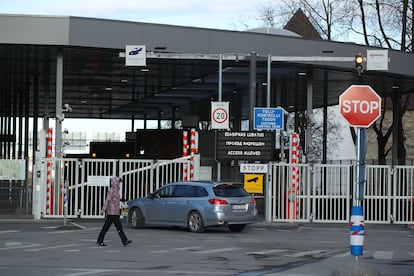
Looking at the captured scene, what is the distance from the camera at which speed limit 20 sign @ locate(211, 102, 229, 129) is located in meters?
28.9

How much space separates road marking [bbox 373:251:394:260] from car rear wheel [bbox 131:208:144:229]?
29.1 ft

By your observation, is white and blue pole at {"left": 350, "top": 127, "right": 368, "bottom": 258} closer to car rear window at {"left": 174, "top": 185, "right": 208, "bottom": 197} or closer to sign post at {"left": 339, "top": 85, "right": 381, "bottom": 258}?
sign post at {"left": 339, "top": 85, "right": 381, "bottom": 258}

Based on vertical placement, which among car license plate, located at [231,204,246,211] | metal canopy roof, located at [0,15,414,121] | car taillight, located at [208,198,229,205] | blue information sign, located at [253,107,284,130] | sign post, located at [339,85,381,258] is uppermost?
metal canopy roof, located at [0,15,414,121]

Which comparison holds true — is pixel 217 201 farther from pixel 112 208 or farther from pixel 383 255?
pixel 383 255

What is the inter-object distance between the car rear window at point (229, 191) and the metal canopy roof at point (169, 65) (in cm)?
556

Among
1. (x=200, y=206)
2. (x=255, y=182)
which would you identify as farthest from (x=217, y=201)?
(x=255, y=182)

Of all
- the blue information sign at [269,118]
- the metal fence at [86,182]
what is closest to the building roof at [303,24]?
the blue information sign at [269,118]

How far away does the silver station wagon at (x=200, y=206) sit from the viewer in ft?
79.0

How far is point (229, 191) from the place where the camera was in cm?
2456

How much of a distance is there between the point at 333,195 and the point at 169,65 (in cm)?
875

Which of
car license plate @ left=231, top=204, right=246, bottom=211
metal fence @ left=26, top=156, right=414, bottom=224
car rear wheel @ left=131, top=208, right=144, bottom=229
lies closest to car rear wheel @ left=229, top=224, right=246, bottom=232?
car license plate @ left=231, top=204, right=246, bottom=211

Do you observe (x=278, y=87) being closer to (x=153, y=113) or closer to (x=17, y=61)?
(x=17, y=61)

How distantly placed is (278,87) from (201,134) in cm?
461

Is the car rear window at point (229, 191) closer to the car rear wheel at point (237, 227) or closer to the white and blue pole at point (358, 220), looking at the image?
the car rear wheel at point (237, 227)
